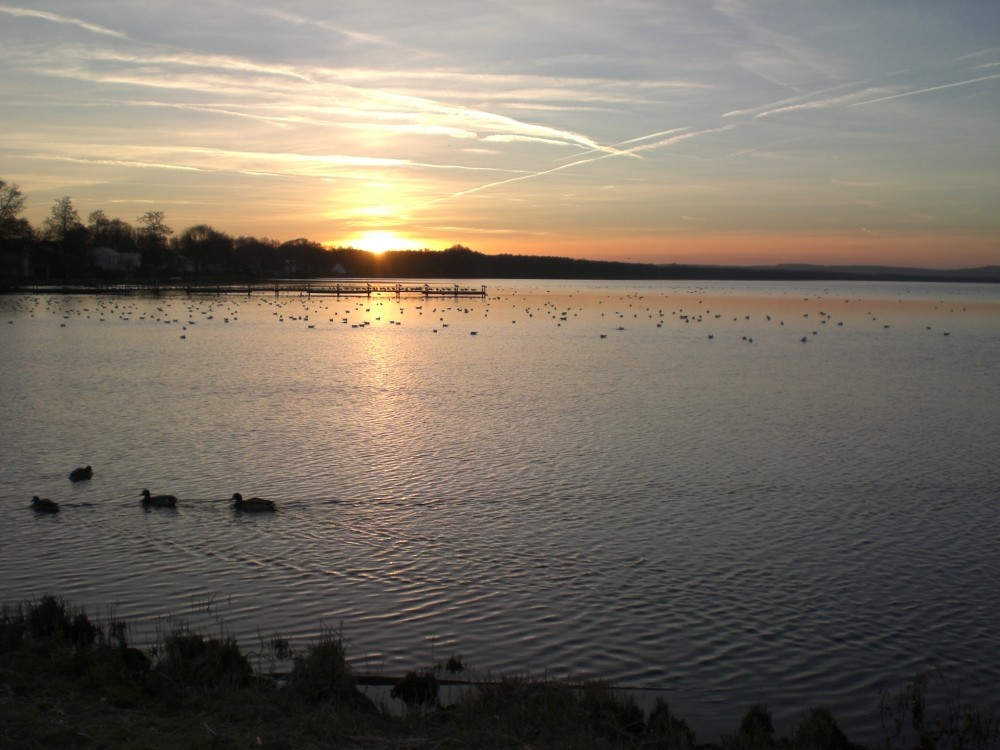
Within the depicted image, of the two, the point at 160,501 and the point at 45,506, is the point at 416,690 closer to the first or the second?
the point at 160,501

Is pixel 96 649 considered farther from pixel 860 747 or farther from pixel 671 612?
pixel 860 747

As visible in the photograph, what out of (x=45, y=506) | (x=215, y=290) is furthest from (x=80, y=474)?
(x=215, y=290)

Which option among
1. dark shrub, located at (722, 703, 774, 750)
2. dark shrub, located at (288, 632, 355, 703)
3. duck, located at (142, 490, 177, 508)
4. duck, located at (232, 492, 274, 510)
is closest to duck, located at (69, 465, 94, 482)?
duck, located at (142, 490, 177, 508)

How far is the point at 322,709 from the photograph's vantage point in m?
6.62

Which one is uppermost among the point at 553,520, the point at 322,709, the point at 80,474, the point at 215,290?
the point at 215,290

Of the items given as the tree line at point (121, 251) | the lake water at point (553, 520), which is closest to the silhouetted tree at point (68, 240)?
the tree line at point (121, 251)

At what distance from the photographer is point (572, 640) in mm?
8789

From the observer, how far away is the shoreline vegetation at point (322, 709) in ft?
20.2

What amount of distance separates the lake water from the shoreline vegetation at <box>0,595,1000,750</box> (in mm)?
485

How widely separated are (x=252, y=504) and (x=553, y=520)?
4551mm

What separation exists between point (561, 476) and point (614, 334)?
1458 inches

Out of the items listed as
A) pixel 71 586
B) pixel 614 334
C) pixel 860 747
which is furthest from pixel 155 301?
pixel 860 747

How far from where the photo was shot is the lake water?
870 centimetres

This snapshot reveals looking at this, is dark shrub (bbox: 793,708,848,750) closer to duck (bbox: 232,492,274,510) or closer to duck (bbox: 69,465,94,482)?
duck (bbox: 232,492,274,510)
